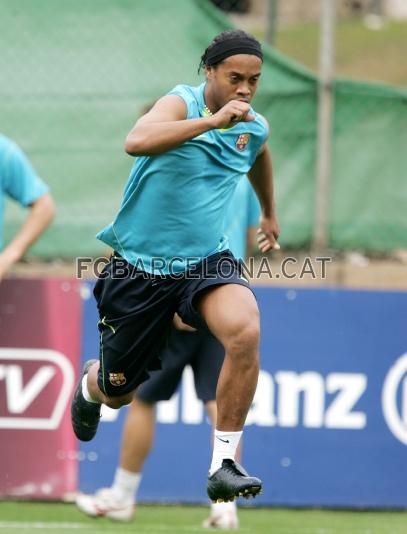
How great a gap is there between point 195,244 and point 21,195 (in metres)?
2.20

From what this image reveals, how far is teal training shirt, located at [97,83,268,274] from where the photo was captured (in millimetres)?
5594

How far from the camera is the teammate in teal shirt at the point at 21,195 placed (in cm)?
742

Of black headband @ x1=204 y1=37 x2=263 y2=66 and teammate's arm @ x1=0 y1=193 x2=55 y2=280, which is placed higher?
black headband @ x1=204 y1=37 x2=263 y2=66

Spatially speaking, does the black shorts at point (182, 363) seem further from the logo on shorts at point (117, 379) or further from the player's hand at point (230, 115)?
the player's hand at point (230, 115)

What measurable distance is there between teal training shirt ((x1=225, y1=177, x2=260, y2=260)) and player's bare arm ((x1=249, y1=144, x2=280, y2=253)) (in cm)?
92

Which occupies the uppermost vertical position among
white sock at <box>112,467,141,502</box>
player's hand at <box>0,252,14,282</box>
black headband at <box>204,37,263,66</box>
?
black headband at <box>204,37,263,66</box>

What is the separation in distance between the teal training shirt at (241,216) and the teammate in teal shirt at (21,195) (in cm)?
118

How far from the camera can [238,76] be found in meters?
5.36

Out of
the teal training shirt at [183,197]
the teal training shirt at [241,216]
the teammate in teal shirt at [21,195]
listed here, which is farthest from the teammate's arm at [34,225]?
the teal training shirt at [183,197]

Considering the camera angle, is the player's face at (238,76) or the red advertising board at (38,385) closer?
the player's face at (238,76)

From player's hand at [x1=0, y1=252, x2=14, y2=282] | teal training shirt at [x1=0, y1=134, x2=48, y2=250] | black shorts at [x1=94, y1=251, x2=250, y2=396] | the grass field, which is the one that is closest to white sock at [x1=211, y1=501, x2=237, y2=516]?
the grass field

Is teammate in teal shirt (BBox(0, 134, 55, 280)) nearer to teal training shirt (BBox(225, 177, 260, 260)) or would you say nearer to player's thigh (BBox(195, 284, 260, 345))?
teal training shirt (BBox(225, 177, 260, 260))

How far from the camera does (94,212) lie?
907 cm

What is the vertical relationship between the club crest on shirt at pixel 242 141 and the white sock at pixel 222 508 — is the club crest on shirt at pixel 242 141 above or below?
above
